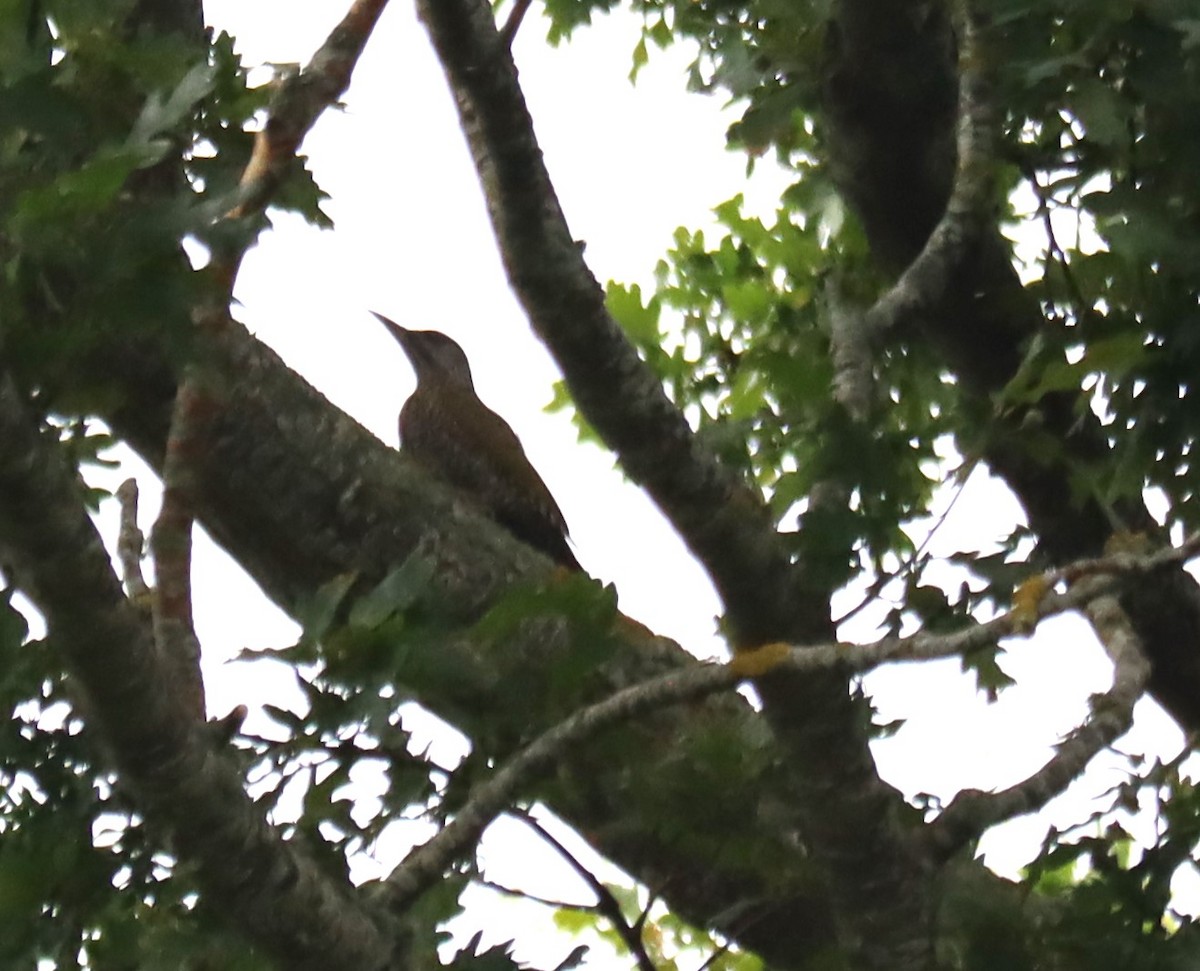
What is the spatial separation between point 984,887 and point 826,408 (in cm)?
67

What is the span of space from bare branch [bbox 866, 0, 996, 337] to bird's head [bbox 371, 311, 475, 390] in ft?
8.19

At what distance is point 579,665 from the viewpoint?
1.75 m

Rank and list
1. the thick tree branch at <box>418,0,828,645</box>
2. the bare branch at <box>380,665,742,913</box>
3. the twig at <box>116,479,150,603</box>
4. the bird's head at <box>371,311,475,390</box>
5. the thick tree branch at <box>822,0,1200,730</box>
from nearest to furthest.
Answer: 1. the bare branch at <box>380,665,742,913</box>
2. the thick tree branch at <box>418,0,828,645</box>
3. the twig at <box>116,479,150,603</box>
4. the thick tree branch at <box>822,0,1200,730</box>
5. the bird's head at <box>371,311,475,390</box>

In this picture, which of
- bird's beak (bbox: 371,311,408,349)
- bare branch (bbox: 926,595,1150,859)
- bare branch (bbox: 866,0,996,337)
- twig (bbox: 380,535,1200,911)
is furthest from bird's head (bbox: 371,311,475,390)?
twig (bbox: 380,535,1200,911)

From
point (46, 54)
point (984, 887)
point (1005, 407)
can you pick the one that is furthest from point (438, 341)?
point (46, 54)

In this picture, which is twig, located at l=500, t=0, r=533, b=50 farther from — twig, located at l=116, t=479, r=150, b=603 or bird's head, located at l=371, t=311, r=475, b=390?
bird's head, located at l=371, t=311, r=475, b=390

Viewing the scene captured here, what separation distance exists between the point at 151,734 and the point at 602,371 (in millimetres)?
914

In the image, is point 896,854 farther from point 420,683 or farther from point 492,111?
point 492,111

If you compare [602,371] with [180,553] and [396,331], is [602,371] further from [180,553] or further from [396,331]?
[396,331]

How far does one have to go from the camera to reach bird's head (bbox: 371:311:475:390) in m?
5.09

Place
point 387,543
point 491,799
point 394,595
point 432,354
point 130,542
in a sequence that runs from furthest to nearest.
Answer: point 432,354
point 387,543
point 130,542
point 491,799
point 394,595

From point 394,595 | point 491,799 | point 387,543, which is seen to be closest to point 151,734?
point 394,595

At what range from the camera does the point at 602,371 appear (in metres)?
2.14

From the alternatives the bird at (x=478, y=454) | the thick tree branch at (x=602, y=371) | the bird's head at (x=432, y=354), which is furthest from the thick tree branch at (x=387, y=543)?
the bird's head at (x=432, y=354)
